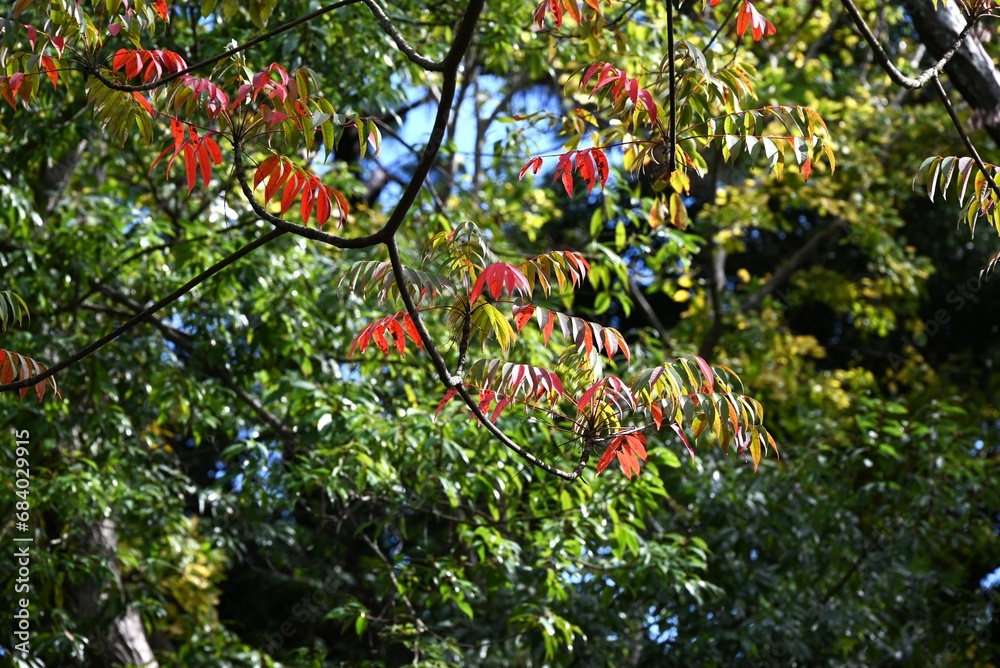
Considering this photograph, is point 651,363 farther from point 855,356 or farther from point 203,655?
point 855,356

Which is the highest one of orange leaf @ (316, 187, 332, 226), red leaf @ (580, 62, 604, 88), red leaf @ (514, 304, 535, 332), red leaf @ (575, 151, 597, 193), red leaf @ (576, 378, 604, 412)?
red leaf @ (580, 62, 604, 88)

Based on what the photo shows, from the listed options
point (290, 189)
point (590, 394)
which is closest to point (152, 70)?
point (290, 189)

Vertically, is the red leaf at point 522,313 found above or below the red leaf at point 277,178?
below

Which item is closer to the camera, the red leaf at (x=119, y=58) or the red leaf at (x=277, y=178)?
the red leaf at (x=277, y=178)

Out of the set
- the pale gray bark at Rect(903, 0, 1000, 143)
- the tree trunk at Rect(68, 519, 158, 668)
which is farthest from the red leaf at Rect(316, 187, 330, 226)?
the tree trunk at Rect(68, 519, 158, 668)

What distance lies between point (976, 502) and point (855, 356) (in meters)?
3.45

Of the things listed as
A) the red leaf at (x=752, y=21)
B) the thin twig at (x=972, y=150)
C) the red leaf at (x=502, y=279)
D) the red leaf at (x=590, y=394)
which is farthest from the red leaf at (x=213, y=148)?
the thin twig at (x=972, y=150)

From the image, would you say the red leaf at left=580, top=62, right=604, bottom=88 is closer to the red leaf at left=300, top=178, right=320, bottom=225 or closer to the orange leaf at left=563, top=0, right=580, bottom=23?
the orange leaf at left=563, top=0, right=580, bottom=23

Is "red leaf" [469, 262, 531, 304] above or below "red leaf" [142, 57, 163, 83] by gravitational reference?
below

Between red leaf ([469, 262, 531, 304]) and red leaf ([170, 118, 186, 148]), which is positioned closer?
red leaf ([469, 262, 531, 304])

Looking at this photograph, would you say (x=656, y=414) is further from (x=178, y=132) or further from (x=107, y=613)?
(x=107, y=613)

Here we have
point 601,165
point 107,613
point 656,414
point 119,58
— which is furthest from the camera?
point 107,613

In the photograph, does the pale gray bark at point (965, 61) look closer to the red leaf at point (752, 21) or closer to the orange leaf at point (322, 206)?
the red leaf at point (752, 21)

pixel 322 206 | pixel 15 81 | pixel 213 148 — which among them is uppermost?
pixel 15 81
